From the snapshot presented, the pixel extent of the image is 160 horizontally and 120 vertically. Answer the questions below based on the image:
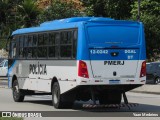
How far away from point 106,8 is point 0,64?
52.9 ft

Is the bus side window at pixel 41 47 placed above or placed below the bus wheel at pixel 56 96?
above

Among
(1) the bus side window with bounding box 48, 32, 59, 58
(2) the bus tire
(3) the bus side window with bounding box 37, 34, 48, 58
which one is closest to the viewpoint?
(2) the bus tire

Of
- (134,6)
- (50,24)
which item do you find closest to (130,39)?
(50,24)

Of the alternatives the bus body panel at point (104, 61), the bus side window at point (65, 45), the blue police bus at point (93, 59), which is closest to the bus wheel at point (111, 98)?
the blue police bus at point (93, 59)

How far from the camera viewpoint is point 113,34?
66.1 feet

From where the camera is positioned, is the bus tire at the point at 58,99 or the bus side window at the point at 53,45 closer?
the bus tire at the point at 58,99

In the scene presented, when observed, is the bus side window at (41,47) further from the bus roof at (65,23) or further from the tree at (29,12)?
the tree at (29,12)

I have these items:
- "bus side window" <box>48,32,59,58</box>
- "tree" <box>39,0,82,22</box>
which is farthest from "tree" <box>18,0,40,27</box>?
"bus side window" <box>48,32,59,58</box>

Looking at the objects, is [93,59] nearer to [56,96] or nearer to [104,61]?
[104,61]

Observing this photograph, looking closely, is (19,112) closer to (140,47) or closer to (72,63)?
(72,63)

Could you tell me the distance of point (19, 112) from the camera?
19203 mm

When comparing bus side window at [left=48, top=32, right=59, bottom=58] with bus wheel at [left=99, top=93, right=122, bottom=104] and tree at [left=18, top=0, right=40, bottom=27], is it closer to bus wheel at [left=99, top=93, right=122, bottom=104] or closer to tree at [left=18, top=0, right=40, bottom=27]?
bus wheel at [left=99, top=93, right=122, bottom=104]

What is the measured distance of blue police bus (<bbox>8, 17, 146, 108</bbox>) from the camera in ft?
64.7

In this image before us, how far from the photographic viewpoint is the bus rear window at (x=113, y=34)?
20.0 meters
